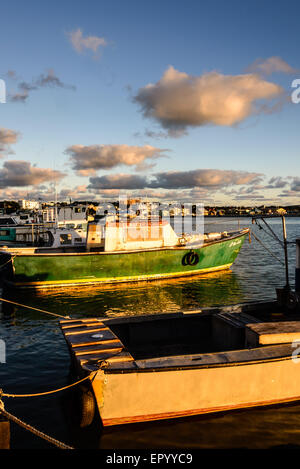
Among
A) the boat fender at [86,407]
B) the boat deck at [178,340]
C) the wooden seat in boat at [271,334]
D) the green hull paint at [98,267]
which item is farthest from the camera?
the green hull paint at [98,267]

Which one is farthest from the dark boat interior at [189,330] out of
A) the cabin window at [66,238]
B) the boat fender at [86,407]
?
the cabin window at [66,238]

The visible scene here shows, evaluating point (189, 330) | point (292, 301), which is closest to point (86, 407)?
point (189, 330)

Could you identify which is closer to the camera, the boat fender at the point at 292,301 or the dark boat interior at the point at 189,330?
the dark boat interior at the point at 189,330

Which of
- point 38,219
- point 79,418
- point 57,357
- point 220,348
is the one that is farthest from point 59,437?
point 38,219

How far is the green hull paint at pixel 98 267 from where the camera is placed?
73.1 feet

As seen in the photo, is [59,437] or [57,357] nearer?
[59,437]

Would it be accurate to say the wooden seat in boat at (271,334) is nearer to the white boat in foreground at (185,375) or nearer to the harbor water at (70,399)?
the white boat in foreground at (185,375)

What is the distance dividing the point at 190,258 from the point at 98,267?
7140 mm

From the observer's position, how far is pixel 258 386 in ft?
25.7

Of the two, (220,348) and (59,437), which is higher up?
(220,348)

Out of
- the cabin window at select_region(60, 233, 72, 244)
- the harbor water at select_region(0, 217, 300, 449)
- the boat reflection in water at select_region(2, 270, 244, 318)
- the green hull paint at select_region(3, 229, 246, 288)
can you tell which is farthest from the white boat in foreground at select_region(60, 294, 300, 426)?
the cabin window at select_region(60, 233, 72, 244)
